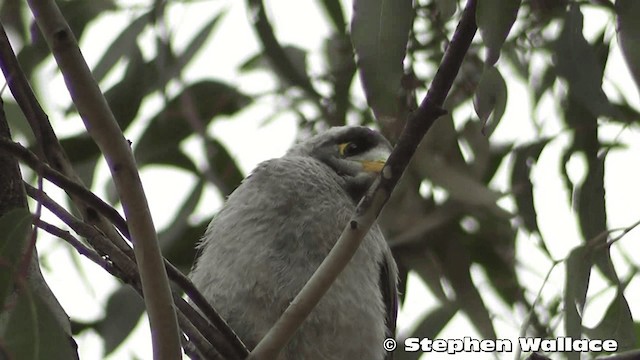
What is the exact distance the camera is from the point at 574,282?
195 centimetres

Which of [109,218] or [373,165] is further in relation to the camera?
[373,165]

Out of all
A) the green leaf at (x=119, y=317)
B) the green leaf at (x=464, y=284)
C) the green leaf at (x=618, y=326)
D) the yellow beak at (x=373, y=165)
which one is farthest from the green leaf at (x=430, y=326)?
the green leaf at (x=119, y=317)

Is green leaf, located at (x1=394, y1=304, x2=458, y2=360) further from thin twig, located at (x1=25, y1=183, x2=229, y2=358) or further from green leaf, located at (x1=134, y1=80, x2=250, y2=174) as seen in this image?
thin twig, located at (x1=25, y1=183, x2=229, y2=358)

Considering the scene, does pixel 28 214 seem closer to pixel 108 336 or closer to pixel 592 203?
pixel 108 336

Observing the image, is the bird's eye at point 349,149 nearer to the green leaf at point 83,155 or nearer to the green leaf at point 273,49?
the green leaf at point 273,49

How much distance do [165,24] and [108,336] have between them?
0.79 m

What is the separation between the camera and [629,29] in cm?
172

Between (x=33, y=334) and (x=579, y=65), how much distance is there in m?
1.29

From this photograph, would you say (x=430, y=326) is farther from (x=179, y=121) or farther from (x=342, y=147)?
(x=179, y=121)

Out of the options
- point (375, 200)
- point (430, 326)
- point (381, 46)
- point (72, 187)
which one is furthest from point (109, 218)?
point (430, 326)

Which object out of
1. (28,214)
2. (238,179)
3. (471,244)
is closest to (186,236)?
(238,179)

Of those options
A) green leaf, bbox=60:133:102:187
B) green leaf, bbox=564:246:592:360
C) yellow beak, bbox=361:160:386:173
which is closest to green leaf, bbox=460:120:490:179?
yellow beak, bbox=361:160:386:173

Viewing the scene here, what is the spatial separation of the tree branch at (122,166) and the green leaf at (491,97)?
0.52 m

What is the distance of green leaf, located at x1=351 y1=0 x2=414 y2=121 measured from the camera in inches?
60.2
